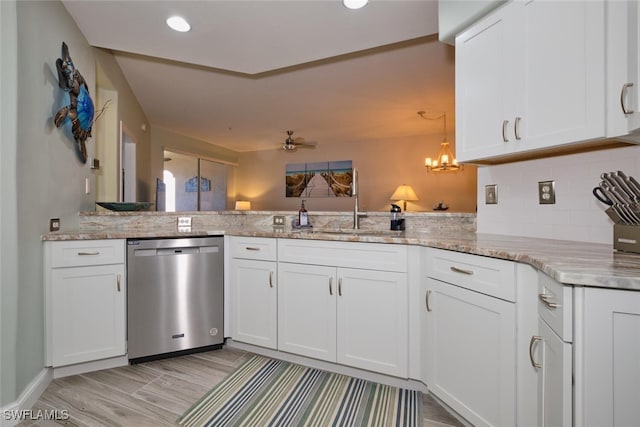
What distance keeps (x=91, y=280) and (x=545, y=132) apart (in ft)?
8.54

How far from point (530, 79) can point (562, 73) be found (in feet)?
0.44

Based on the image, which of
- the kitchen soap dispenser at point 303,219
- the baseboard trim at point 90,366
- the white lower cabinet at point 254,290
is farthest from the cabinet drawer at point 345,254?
the baseboard trim at point 90,366

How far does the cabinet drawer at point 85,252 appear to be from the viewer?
1915 millimetres

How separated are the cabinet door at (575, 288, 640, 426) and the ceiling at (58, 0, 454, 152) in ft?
6.07

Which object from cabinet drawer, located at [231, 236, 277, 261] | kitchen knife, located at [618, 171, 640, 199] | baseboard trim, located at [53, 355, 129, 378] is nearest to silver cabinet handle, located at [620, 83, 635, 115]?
kitchen knife, located at [618, 171, 640, 199]

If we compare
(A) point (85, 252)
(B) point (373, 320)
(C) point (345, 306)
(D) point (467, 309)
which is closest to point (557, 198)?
(D) point (467, 309)

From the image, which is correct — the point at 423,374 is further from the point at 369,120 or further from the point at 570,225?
the point at 369,120

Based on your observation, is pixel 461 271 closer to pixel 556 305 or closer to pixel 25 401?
pixel 556 305

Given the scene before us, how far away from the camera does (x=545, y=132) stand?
140cm

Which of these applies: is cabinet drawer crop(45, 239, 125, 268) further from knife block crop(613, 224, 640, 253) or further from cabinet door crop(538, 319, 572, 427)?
knife block crop(613, 224, 640, 253)

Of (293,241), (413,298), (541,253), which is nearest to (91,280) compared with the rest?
(293,241)

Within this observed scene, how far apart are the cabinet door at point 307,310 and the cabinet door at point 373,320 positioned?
0.07 m

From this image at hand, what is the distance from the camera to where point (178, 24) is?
2.16 metres

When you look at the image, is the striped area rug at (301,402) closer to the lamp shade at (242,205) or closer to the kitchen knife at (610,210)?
the kitchen knife at (610,210)
